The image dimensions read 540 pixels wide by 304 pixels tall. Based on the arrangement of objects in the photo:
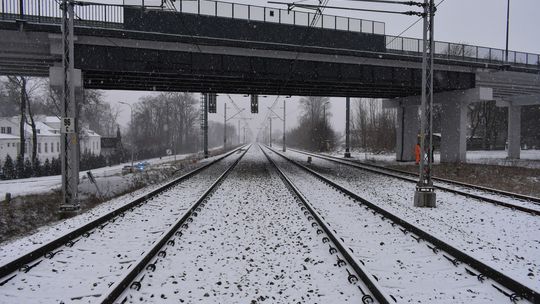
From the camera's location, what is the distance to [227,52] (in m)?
19.8

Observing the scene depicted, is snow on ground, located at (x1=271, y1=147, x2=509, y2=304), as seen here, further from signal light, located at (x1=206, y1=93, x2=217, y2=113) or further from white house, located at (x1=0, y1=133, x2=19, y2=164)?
white house, located at (x1=0, y1=133, x2=19, y2=164)

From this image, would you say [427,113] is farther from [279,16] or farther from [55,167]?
[55,167]

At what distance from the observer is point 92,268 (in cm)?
589

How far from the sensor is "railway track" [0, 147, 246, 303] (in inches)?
199

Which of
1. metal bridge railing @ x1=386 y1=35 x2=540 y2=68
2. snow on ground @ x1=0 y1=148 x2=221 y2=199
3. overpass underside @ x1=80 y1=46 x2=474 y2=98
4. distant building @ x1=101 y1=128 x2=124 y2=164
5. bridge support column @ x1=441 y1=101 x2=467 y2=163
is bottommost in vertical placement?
snow on ground @ x1=0 y1=148 x2=221 y2=199

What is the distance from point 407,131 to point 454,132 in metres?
4.79

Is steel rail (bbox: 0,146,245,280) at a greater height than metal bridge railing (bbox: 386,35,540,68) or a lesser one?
lesser

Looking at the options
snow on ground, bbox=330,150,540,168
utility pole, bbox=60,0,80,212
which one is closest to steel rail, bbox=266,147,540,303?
utility pole, bbox=60,0,80,212

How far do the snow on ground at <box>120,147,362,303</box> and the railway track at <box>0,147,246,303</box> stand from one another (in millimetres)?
725

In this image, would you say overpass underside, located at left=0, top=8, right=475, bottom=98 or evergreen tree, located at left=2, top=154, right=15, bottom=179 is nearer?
overpass underside, located at left=0, top=8, right=475, bottom=98

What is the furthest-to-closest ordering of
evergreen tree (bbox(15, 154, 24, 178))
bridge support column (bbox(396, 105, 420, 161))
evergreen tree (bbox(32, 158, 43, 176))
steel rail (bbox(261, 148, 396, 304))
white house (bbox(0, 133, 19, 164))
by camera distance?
1. white house (bbox(0, 133, 19, 164))
2. evergreen tree (bbox(32, 158, 43, 176))
3. evergreen tree (bbox(15, 154, 24, 178))
4. bridge support column (bbox(396, 105, 420, 161))
5. steel rail (bbox(261, 148, 396, 304))

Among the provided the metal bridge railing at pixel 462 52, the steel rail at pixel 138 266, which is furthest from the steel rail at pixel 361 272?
the metal bridge railing at pixel 462 52

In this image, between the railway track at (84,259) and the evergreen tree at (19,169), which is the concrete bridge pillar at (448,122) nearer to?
the railway track at (84,259)

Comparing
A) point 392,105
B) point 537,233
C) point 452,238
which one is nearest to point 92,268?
point 452,238
